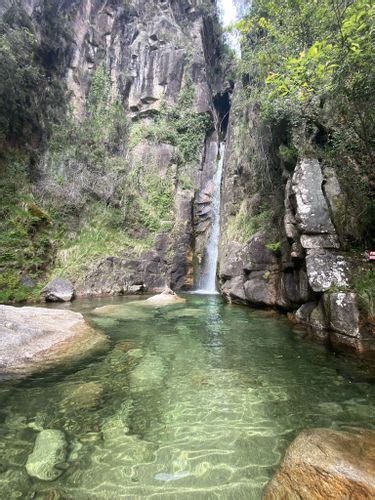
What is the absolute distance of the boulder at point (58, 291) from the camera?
1457 centimetres

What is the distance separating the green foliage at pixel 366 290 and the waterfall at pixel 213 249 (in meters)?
12.7

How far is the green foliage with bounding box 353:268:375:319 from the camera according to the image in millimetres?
6117

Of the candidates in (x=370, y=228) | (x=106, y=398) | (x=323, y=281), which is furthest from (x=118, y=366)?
(x=370, y=228)

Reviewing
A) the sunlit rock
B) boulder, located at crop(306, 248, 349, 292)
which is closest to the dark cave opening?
boulder, located at crop(306, 248, 349, 292)

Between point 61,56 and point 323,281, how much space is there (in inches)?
1100

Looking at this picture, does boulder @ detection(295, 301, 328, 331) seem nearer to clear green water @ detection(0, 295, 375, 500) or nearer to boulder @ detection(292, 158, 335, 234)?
clear green water @ detection(0, 295, 375, 500)

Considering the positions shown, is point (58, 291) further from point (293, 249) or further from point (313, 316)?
point (313, 316)

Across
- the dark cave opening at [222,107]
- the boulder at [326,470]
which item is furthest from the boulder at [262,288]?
the dark cave opening at [222,107]

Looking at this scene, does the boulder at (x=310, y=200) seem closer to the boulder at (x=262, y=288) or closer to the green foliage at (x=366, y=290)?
the green foliage at (x=366, y=290)

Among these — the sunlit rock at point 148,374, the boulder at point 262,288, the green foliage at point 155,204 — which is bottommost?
the sunlit rock at point 148,374

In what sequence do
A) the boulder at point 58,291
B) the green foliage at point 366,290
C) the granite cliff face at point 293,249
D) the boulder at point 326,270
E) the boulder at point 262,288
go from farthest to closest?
the boulder at point 58,291 < the boulder at point 262,288 < the boulder at point 326,270 < the granite cliff face at point 293,249 < the green foliage at point 366,290

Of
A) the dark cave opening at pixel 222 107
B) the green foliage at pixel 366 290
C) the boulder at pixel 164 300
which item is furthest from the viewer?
the dark cave opening at pixel 222 107

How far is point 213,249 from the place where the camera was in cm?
2191

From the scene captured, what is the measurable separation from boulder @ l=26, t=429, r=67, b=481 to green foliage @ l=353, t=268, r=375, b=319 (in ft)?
20.1
